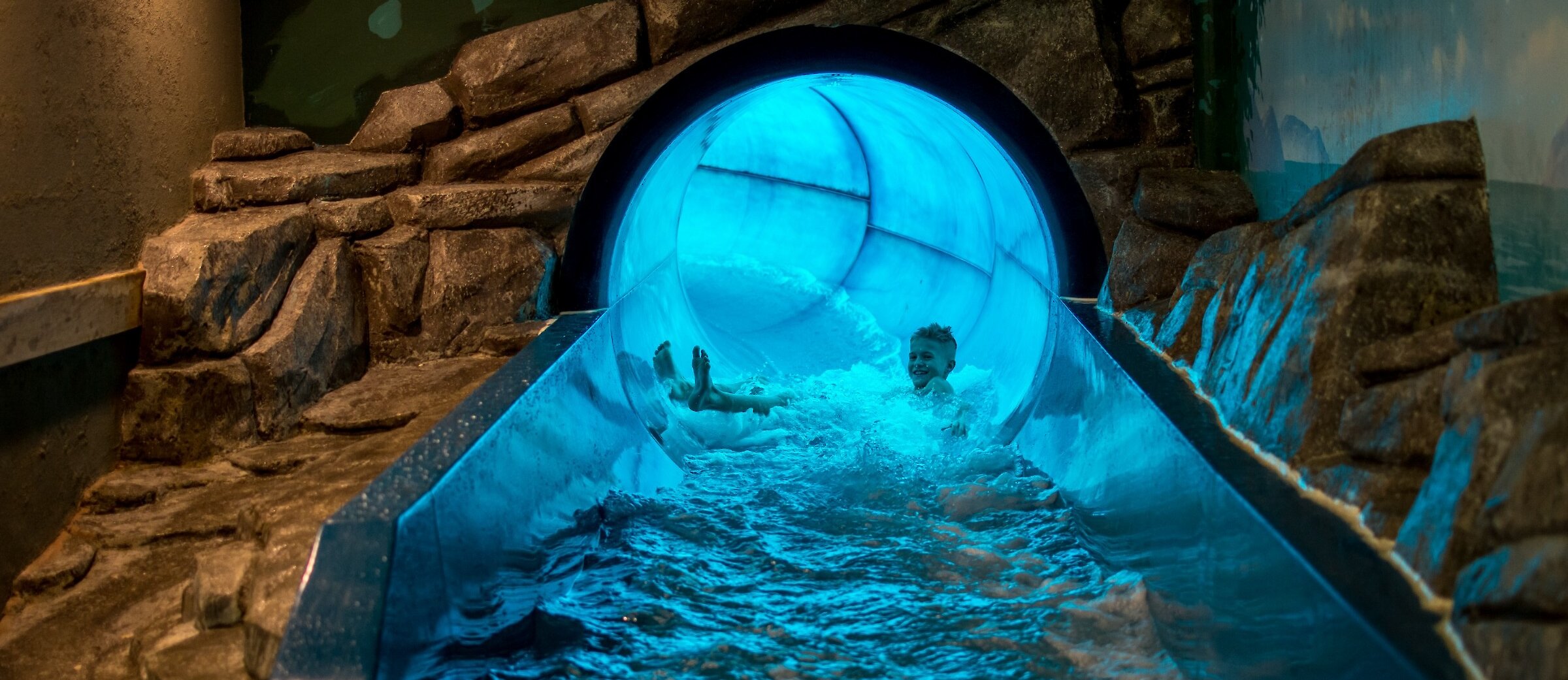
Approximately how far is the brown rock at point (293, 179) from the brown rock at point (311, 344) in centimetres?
23

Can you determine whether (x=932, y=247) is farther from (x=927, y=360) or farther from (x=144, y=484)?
(x=144, y=484)

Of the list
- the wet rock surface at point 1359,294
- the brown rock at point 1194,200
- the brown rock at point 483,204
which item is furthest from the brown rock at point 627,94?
the wet rock surface at point 1359,294

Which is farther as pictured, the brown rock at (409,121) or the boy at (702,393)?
the boy at (702,393)

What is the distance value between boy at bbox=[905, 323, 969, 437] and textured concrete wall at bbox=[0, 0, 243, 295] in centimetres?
327

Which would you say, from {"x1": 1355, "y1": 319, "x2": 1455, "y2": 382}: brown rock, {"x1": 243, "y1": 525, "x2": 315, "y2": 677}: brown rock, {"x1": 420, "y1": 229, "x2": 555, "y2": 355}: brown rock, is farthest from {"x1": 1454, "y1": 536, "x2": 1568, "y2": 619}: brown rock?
{"x1": 420, "y1": 229, "x2": 555, "y2": 355}: brown rock

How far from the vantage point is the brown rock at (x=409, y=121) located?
484 centimetres

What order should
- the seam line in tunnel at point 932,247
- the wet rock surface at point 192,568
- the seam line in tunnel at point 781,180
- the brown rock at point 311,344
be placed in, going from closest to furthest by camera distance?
the wet rock surface at point 192,568 → the brown rock at point 311,344 → the seam line in tunnel at point 932,247 → the seam line in tunnel at point 781,180

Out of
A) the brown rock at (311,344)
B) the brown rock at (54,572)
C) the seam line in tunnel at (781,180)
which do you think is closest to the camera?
the brown rock at (54,572)

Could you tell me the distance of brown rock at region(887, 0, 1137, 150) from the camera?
4.86 metres

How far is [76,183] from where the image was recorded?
12.4ft

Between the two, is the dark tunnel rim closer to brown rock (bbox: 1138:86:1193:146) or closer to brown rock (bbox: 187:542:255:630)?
brown rock (bbox: 1138:86:1193:146)

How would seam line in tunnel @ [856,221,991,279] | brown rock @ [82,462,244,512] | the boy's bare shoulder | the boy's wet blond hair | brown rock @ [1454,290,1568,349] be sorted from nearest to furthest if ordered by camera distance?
brown rock @ [1454,290,1568,349] → brown rock @ [82,462,244,512] → the boy's bare shoulder → the boy's wet blond hair → seam line in tunnel @ [856,221,991,279]

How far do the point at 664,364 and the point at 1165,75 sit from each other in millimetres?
2586

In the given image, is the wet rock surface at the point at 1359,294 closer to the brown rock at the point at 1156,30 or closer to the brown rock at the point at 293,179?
the brown rock at the point at 1156,30
